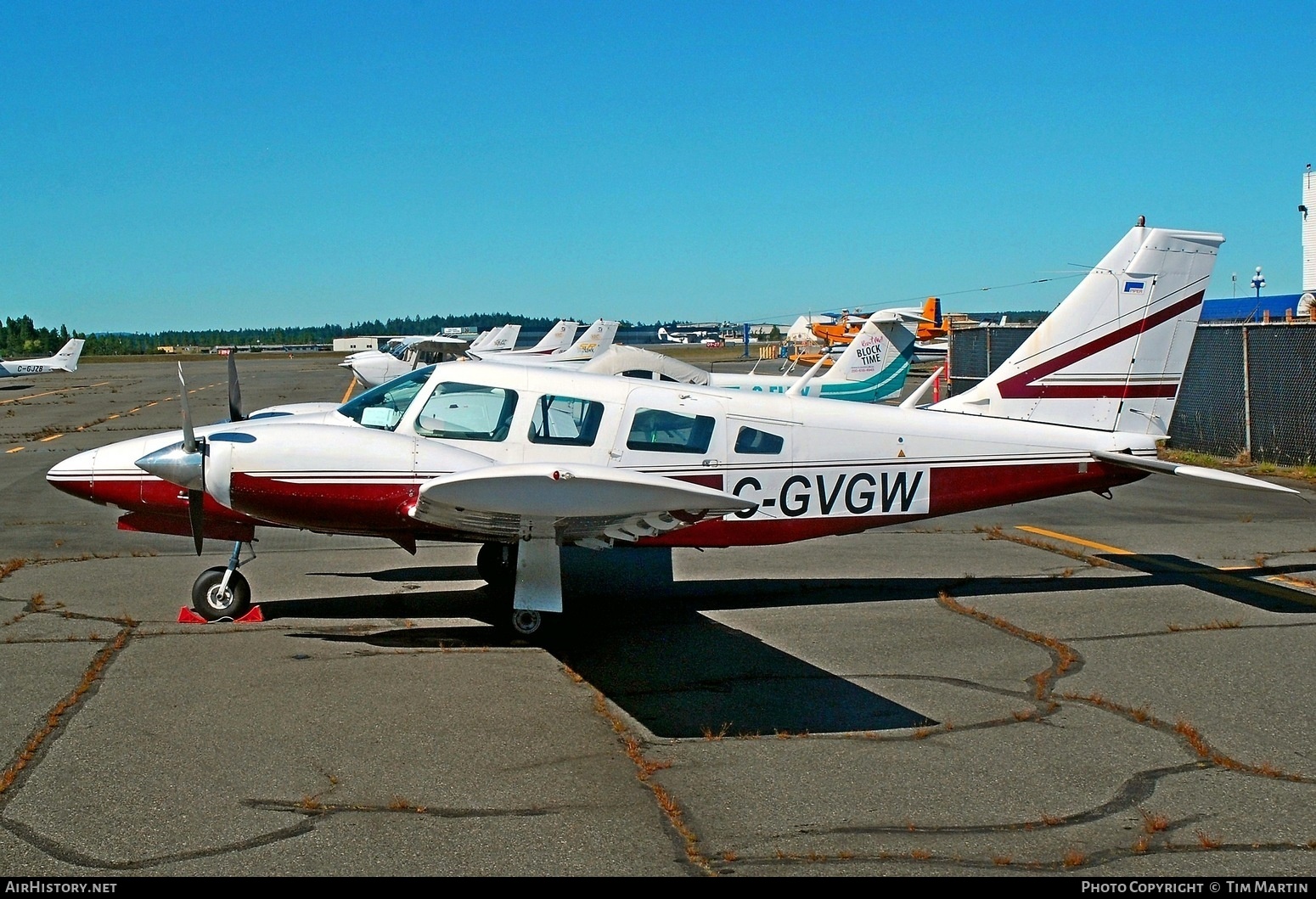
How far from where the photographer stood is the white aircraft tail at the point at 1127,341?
34.3 ft

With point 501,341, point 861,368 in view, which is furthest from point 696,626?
point 501,341

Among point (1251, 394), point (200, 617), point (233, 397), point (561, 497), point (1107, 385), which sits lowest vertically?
point (200, 617)

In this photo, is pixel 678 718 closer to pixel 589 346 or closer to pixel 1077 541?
pixel 1077 541

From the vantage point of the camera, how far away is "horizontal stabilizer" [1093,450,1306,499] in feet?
29.9

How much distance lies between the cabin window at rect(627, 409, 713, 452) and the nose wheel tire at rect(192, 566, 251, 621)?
11.2ft

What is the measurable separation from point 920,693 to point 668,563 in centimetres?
473

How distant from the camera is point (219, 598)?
923 cm

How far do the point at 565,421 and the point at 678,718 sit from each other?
315 centimetres

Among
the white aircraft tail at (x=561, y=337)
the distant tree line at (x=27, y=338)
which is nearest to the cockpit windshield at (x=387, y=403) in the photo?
the white aircraft tail at (x=561, y=337)

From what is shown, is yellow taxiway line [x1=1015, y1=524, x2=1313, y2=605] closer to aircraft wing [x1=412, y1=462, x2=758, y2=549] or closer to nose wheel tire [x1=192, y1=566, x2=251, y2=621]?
aircraft wing [x1=412, y1=462, x2=758, y2=549]

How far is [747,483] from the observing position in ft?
31.8

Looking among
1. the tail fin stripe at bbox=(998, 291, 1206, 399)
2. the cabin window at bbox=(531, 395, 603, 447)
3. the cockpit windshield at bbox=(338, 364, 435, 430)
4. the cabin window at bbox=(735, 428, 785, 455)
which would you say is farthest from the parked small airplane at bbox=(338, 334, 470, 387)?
the tail fin stripe at bbox=(998, 291, 1206, 399)
